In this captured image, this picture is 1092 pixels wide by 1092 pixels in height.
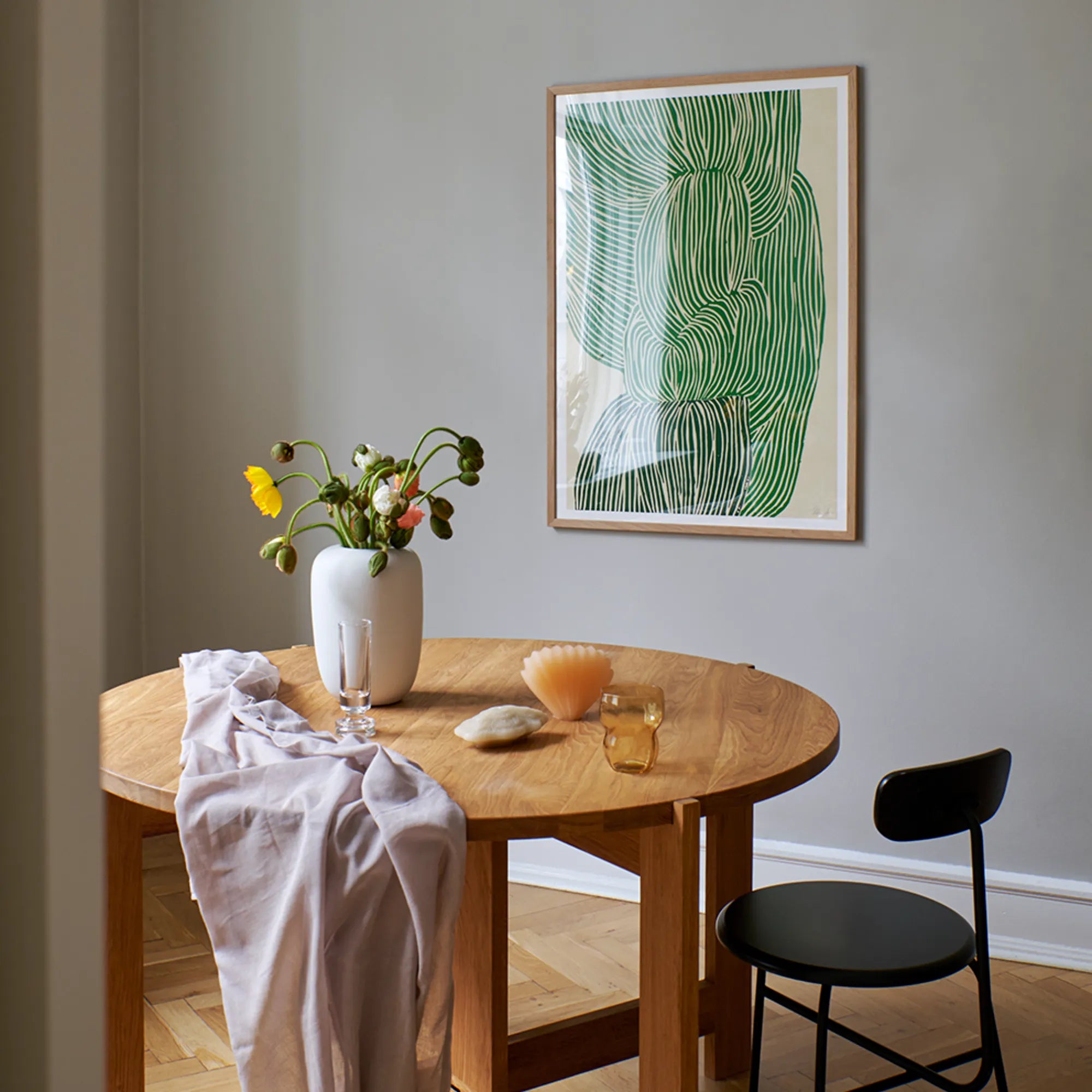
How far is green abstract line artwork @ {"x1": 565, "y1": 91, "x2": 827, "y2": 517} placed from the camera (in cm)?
281

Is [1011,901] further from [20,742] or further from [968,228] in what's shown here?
[20,742]

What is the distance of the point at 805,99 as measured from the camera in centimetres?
275

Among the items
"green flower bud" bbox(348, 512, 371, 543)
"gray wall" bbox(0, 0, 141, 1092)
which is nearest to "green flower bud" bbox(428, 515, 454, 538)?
"green flower bud" bbox(348, 512, 371, 543)

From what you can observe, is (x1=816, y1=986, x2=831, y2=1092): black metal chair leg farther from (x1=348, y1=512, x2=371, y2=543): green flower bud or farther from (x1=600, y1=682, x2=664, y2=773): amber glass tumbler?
(x1=348, y1=512, x2=371, y2=543): green flower bud

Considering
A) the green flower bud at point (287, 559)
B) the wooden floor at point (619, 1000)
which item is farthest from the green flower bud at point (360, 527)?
the wooden floor at point (619, 1000)

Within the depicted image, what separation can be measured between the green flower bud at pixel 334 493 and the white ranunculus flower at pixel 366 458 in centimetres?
6

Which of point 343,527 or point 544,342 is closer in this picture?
point 343,527

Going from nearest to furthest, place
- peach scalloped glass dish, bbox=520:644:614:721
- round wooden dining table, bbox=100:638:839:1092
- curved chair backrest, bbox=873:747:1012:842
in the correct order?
1. round wooden dining table, bbox=100:638:839:1092
2. curved chair backrest, bbox=873:747:1012:842
3. peach scalloped glass dish, bbox=520:644:614:721

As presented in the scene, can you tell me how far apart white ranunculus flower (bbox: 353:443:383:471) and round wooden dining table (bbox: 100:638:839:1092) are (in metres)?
0.38

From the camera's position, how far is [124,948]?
Answer: 1.80 meters

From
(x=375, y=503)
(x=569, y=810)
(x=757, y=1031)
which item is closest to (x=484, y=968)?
(x=757, y=1031)

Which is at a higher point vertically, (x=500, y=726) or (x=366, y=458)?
(x=366, y=458)

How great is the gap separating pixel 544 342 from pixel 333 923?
1.98 meters

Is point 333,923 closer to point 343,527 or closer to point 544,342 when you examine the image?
point 343,527
